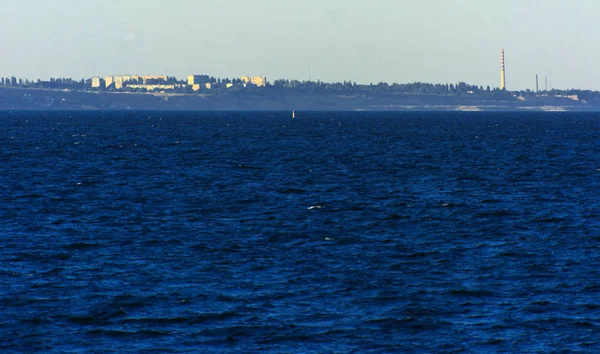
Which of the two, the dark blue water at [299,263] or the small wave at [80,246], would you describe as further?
the small wave at [80,246]

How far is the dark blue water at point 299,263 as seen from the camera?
96.4 ft

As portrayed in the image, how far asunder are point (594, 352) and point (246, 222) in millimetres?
28672

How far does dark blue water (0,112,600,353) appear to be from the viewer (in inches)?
1157

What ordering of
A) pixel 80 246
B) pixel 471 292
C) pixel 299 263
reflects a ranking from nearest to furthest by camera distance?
1. pixel 471 292
2. pixel 299 263
3. pixel 80 246

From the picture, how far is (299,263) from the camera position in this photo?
133 feet

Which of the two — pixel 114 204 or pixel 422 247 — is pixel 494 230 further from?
pixel 114 204

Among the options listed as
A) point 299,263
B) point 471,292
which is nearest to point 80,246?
point 299,263

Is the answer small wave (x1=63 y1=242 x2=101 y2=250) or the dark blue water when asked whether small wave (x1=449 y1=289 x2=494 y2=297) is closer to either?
the dark blue water

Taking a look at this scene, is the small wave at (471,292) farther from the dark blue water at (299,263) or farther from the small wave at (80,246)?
the small wave at (80,246)

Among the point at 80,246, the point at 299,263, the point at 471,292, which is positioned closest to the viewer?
the point at 471,292

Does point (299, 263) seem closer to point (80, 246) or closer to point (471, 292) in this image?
point (471, 292)

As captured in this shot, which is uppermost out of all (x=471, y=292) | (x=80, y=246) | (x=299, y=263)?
(x=80, y=246)

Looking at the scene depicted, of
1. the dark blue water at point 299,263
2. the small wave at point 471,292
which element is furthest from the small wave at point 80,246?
the small wave at point 471,292

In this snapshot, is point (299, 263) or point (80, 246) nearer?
point (299, 263)
